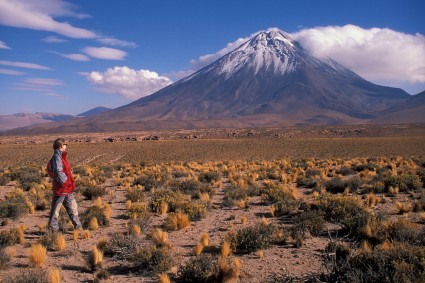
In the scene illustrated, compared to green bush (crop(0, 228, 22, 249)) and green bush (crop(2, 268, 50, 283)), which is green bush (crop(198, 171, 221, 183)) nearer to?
green bush (crop(0, 228, 22, 249))

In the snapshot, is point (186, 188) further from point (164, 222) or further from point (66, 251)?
point (66, 251)

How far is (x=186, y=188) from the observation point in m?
14.0

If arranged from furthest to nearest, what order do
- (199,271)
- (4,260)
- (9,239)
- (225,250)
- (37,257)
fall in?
(9,239) → (225,250) → (37,257) → (4,260) → (199,271)

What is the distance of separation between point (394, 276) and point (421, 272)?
47 centimetres

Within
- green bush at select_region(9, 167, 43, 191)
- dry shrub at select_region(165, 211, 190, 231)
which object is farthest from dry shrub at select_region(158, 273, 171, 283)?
green bush at select_region(9, 167, 43, 191)

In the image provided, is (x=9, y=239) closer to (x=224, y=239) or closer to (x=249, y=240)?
(x=224, y=239)

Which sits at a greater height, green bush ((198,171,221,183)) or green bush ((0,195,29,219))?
green bush ((0,195,29,219))

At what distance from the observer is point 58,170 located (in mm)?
8031

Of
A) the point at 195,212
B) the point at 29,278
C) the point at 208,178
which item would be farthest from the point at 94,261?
the point at 208,178

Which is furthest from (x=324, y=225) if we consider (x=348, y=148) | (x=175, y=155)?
(x=348, y=148)

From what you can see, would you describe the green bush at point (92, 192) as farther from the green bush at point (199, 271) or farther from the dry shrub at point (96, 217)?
the green bush at point (199, 271)

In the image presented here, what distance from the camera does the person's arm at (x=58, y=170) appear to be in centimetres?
800

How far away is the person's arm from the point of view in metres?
8.00

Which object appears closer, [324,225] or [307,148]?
[324,225]
